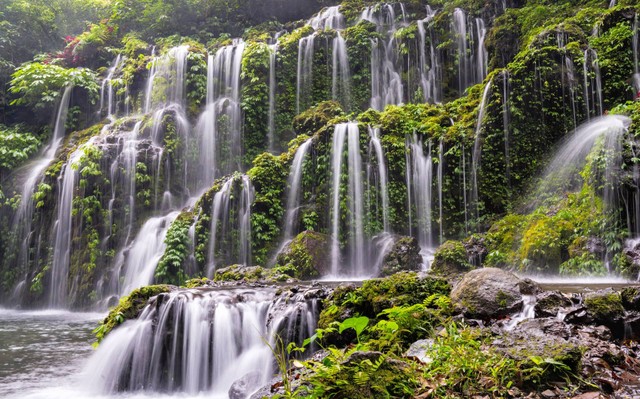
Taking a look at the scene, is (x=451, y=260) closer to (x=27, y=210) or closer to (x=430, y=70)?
(x=430, y=70)

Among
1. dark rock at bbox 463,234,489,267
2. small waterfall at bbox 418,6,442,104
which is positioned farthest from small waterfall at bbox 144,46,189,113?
dark rock at bbox 463,234,489,267

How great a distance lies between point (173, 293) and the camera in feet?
23.9

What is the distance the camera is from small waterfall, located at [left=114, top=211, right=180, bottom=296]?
14.3m

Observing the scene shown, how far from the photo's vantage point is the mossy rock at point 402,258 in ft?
38.3

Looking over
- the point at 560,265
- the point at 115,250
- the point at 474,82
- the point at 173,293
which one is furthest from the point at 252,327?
the point at 474,82

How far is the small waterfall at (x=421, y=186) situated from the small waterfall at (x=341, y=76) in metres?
6.33

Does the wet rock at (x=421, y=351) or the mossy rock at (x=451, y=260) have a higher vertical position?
the mossy rock at (x=451, y=260)

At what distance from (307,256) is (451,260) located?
12.3ft

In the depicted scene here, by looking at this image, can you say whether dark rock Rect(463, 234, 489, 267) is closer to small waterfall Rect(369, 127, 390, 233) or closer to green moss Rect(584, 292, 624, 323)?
small waterfall Rect(369, 127, 390, 233)

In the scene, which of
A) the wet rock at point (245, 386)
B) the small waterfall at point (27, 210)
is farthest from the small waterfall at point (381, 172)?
the small waterfall at point (27, 210)

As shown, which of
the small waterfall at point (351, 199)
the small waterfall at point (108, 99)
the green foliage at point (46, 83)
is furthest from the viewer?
the small waterfall at point (108, 99)

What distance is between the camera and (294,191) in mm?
14812

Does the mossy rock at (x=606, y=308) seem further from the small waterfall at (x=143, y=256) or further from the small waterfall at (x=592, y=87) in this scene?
the small waterfall at (x=143, y=256)

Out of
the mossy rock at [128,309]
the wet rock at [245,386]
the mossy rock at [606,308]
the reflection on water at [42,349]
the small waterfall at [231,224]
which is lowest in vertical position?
the reflection on water at [42,349]
